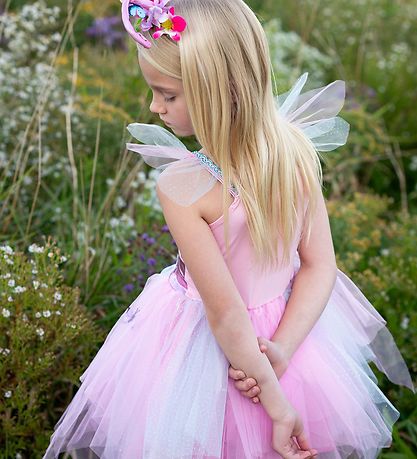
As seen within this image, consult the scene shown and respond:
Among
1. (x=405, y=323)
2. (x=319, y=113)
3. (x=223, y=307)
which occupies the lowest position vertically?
(x=405, y=323)

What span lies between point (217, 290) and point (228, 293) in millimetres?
28

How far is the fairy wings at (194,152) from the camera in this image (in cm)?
165

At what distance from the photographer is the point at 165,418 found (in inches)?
67.8

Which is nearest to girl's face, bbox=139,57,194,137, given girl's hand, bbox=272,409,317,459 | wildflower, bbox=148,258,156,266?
girl's hand, bbox=272,409,317,459

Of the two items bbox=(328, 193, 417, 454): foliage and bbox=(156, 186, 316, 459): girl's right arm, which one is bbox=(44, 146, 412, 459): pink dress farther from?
bbox=(328, 193, 417, 454): foliage

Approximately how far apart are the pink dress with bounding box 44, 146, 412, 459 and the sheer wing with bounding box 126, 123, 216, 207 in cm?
4

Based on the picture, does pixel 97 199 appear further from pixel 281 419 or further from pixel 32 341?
pixel 281 419

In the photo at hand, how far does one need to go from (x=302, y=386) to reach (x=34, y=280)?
3.22ft

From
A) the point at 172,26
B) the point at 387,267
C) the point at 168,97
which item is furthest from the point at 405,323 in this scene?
the point at 172,26

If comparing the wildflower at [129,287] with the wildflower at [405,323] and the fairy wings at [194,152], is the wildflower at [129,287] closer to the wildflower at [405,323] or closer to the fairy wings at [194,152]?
the fairy wings at [194,152]

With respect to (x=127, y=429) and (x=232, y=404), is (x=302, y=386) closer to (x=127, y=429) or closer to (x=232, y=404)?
(x=232, y=404)

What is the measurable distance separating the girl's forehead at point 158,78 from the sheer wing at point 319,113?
0.43 metres

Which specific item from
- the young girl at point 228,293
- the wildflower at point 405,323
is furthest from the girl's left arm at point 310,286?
the wildflower at point 405,323

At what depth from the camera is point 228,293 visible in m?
1.64
